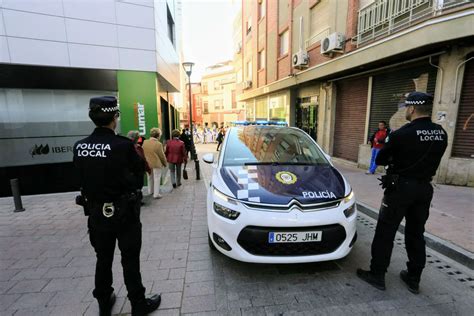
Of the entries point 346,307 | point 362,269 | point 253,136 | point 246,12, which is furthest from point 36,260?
point 246,12

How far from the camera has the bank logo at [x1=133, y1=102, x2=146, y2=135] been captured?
6.65 metres

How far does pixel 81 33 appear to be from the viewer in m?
5.89

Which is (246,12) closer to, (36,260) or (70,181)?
(70,181)

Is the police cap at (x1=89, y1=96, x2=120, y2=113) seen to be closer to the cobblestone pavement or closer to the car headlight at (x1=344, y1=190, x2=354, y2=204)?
the cobblestone pavement

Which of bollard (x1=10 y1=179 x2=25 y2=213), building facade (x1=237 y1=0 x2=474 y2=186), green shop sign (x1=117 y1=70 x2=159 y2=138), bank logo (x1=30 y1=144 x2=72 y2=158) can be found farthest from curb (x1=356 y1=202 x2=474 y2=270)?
bank logo (x1=30 y1=144 x2=72 y2=158)

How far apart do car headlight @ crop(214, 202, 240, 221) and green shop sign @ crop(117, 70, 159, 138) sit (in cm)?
483

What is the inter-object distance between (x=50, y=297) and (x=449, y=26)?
8386 millimetres

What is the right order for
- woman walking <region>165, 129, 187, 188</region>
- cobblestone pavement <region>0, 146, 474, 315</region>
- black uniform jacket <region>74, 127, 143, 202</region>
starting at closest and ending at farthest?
black uniform jacket <region>74, 127, 143, 202</region> < cobblestone pavement <region>0, 146, 474, 315</region> < woman walking <region>165, 129, 187, 188</region>

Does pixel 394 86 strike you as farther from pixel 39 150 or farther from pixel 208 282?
pixel 39 150

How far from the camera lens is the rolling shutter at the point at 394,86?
6.70m

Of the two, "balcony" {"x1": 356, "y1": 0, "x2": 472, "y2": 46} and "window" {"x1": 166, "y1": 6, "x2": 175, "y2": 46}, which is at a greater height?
"window" {"x1": 166, "y1": 6, "x2": 175, "y2": 46}

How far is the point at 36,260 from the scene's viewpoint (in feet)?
10.9

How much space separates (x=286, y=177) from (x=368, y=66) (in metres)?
7.22

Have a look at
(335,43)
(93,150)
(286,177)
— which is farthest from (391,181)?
(335,43)
